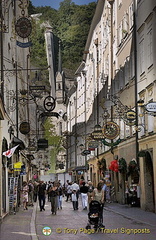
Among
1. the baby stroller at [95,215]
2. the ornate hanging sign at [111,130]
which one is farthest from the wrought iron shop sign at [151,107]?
the ornate hanging sign at [111,130]

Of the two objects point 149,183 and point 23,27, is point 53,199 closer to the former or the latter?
point 149,183

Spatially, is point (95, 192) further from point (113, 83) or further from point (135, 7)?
point (113, 83)

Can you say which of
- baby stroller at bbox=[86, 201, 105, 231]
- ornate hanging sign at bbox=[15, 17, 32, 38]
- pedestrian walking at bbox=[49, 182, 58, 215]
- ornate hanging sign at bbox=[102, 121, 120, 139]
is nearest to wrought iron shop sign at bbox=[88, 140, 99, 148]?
ornate hanging sign at bbox=[102, 121, 120, 139]

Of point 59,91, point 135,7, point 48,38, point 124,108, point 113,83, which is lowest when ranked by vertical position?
point 124,108

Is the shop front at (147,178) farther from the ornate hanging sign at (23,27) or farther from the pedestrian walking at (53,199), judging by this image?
the ornate hanging sign at (23,27)

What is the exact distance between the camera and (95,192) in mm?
18062

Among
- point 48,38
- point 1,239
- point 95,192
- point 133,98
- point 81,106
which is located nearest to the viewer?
point 1,239

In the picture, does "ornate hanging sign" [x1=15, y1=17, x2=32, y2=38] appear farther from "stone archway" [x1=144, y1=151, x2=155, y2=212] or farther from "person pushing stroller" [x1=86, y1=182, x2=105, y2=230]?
"stone archway" [x1=144, y1=151, x2=155, y2=212]

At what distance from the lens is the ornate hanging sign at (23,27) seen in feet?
69.1

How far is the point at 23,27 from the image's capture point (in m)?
21.2

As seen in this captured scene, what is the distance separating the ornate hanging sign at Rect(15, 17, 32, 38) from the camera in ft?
69.1

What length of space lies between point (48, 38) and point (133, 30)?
357ft

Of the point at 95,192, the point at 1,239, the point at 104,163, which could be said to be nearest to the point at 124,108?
the point at 95,192

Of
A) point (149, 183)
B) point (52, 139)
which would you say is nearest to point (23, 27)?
point (149, 183)
